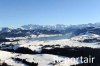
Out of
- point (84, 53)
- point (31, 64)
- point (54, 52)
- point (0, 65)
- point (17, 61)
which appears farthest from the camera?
point (54, 52)

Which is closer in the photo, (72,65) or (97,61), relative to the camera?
(72,65)

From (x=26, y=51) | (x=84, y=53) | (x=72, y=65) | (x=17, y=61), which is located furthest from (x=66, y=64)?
(x=26, y=51)

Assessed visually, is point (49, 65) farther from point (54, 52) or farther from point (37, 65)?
point (54, 52)

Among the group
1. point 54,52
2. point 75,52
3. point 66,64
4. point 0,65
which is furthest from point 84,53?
point 0,65

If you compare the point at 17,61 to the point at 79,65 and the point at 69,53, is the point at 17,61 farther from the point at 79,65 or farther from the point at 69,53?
the point at 69,53

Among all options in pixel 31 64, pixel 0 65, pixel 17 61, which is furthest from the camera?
pixel 17 61

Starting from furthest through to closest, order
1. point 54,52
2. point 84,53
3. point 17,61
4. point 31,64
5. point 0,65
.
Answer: point 54,52 → point 84,53 → point 17,61 → point 31,64 → point 0,65

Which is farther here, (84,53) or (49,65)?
(84,53)

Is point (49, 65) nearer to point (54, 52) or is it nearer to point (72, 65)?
point (72, 65)
